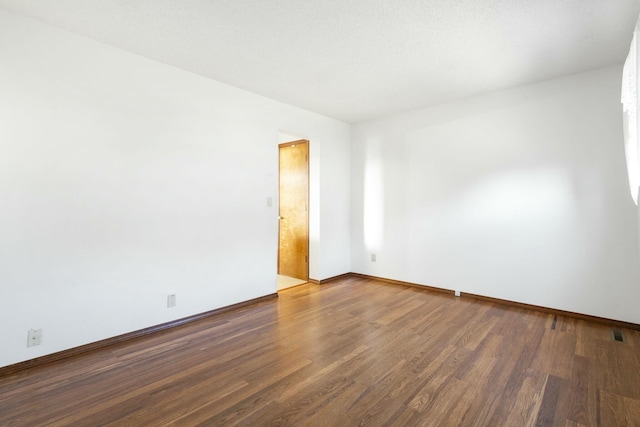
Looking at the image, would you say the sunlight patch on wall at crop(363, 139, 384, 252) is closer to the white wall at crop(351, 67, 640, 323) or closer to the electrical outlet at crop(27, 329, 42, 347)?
the white wall at crop(351, 67, 640, 323)

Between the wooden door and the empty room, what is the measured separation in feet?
2.12

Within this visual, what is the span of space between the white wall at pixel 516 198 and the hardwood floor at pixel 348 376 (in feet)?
1.65

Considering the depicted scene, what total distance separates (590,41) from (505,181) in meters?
1.50

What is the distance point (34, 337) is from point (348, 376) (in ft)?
7.60

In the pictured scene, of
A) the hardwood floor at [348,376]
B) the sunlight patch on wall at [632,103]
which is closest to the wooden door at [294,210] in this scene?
the hardwood floor at [348,376]

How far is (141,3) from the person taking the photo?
2072mm

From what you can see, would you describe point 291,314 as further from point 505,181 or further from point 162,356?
point 505,181

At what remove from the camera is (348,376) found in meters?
2.10

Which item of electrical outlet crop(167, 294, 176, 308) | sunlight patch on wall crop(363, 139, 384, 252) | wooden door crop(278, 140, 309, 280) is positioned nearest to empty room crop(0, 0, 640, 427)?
electrical outlet crop(167, 294, 176, 308)

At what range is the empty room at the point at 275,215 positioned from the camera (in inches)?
78.6

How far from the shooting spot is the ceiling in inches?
82.9

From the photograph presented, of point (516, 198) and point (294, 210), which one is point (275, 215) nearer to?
point (294, 210)

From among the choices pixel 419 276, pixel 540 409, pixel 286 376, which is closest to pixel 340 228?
pixel 419 276

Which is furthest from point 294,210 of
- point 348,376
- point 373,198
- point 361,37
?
point 348,376
